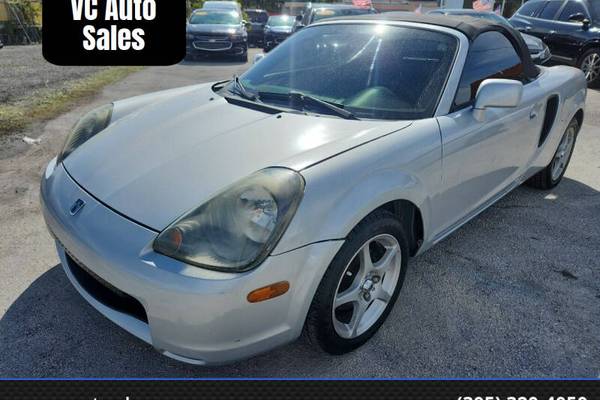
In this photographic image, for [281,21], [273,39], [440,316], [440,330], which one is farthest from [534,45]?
[281,21]

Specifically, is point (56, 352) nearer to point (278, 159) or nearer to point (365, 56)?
point (278, 159)

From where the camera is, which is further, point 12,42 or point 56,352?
point 12,42

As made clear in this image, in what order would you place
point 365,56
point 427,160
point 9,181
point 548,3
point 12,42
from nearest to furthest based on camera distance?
point 427,160 < point 365,56 < point 9,181 < point 548,3 < point 12,42

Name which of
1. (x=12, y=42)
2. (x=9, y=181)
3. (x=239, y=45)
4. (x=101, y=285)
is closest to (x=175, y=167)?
(x=101, y=285)

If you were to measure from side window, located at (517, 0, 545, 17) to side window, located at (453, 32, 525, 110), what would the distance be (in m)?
7.83

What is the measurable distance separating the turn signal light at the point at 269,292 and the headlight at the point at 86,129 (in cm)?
151

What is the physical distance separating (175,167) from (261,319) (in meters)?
0.81

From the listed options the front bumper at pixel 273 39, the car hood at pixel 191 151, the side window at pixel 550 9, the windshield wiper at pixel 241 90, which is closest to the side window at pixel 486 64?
the car hood at pixel 191 151

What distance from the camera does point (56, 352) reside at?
2.12 m

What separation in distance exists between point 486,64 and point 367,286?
1.70 meters

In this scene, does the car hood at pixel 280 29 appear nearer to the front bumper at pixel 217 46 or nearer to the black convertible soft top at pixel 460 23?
the front bumper at pixel 217 46

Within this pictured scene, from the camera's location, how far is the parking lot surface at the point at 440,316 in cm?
209

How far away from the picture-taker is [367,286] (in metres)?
2.23

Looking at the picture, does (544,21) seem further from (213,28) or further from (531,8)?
(213,28)
